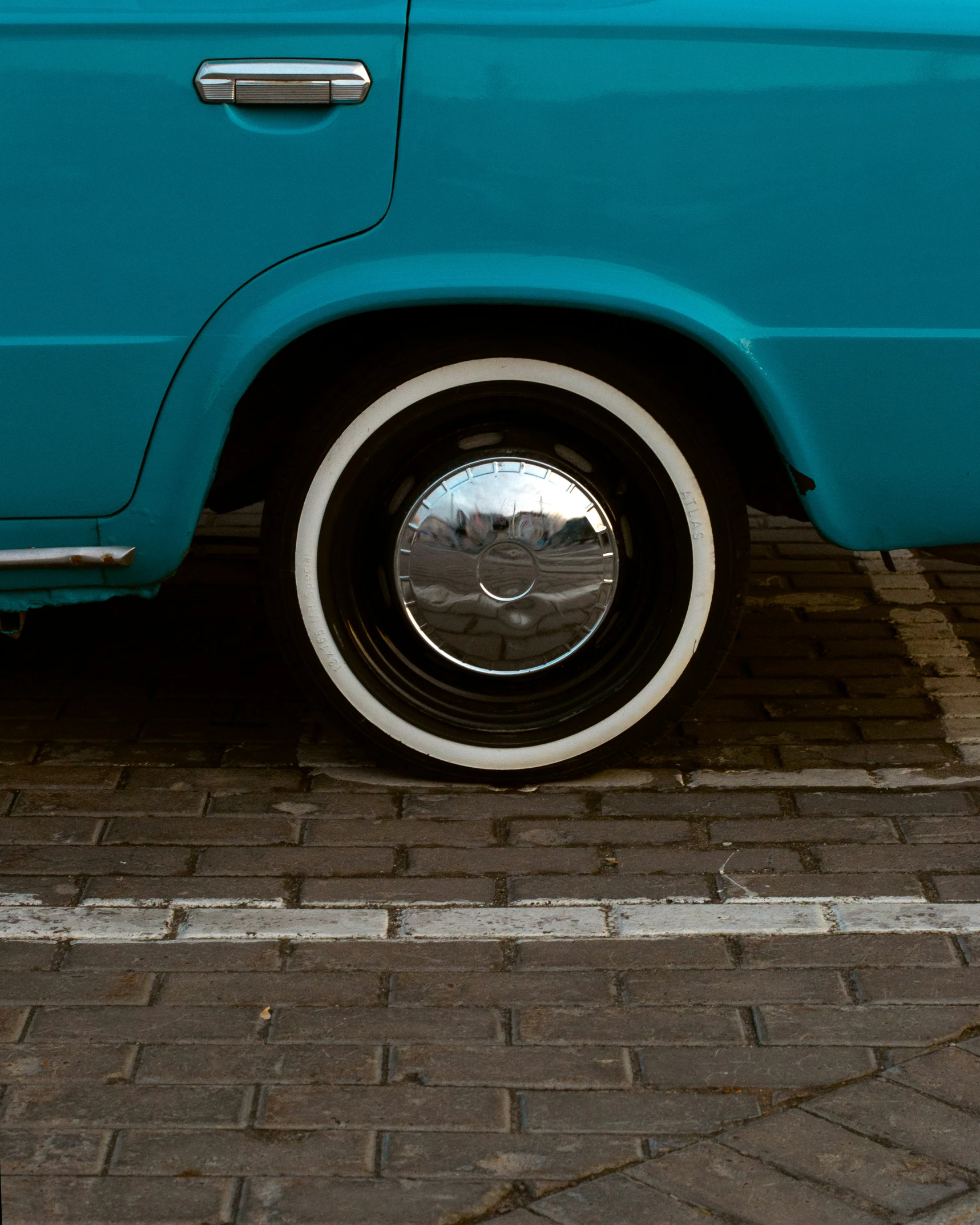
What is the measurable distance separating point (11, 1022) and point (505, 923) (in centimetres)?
85

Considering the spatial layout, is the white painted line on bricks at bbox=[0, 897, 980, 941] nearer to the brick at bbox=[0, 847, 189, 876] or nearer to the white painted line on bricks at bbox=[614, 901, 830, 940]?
the white painted line on bricks at bbox=[614, 901, 830, 940]

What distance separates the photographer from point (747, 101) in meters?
2.78

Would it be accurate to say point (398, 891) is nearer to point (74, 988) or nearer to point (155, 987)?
point (155, 987)

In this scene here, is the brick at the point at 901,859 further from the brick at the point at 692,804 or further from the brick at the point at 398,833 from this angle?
the brick at the point at 398,833

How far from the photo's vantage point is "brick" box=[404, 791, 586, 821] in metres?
3.21

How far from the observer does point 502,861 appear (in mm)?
3016

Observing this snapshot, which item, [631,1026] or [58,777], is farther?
[58,777]

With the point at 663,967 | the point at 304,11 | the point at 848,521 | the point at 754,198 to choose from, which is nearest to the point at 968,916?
the point at 663,967

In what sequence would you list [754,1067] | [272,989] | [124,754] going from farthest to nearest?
[124,754]
[272,989]
[754,1067]

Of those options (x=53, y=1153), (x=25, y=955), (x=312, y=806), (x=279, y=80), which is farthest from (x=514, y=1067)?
(x=279, y=80)

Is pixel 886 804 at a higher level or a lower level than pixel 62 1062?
higher

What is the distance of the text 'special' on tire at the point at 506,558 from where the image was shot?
10.2 feet

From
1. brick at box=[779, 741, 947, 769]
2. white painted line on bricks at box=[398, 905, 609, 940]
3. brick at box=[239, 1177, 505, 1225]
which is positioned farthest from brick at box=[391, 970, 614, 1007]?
brick at box=[779, 741, 947, 769]

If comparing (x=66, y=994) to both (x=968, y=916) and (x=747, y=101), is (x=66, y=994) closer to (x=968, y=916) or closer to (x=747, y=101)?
(x=968, y=916)
